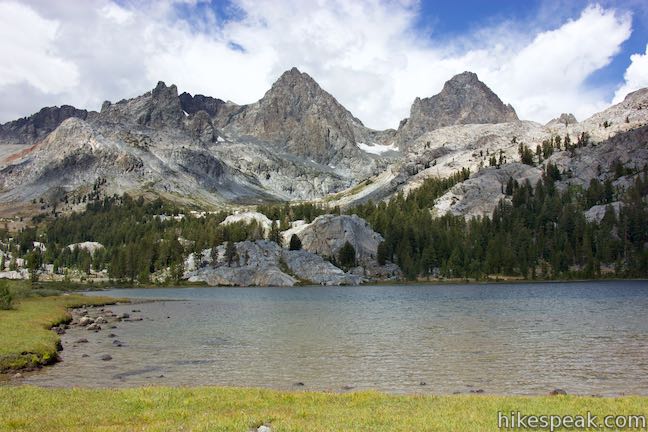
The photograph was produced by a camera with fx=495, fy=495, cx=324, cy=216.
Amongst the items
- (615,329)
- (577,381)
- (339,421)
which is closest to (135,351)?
(339,421)

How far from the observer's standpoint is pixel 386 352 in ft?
→ 164

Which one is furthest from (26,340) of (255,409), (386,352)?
(386,352)

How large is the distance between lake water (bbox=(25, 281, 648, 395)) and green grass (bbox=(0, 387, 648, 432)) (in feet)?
27.5

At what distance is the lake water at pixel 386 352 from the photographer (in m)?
37.8

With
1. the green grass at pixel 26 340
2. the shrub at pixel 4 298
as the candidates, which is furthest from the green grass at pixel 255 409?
the shrub at pixel 4 298

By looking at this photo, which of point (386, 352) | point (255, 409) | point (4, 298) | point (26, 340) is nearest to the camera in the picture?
point (255, 409)

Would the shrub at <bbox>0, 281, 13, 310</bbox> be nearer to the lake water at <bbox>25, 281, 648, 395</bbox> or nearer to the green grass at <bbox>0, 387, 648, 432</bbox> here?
the lake water at <bbox>25, 281, 648, 395</bbox>

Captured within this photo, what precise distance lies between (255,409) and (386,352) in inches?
1062

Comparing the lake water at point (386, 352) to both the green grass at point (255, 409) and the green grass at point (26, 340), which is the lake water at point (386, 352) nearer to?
the green grass at point (26, 340)

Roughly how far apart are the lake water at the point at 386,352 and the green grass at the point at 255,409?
8.38m

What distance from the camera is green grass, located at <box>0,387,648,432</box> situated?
68.5 ft

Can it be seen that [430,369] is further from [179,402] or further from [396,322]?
[396,322]

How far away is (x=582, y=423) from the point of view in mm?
21312

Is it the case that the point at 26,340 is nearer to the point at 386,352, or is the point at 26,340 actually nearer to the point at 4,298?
the point at 4,298
